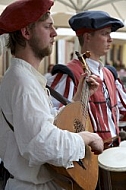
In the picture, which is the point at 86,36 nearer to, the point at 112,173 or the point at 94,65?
the point at 94,65

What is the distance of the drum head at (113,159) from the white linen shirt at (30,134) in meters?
0.66

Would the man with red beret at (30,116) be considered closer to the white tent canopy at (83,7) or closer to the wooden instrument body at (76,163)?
the wooden instrument body at (76,163)

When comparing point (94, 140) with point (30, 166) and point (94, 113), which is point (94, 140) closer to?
point (30, 166)

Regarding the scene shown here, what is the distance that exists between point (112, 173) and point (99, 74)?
24.9 inches

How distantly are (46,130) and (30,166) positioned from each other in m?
0.17

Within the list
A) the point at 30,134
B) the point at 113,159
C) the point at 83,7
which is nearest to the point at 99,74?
the point at 113,159

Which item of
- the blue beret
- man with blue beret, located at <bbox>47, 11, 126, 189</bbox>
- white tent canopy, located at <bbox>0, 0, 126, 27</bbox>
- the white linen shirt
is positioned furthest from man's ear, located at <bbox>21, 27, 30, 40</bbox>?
white tent canopy, located at <bbox>0, 0, 126, 27</bbox>

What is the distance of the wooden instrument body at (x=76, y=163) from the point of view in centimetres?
168

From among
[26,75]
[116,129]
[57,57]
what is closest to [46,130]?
[26,75]

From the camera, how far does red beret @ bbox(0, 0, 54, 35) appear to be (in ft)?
5.42

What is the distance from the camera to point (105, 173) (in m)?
2.34

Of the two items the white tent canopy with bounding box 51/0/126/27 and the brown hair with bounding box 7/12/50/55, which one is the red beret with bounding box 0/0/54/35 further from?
the white tent canopy with bounding box 51/0/126/27

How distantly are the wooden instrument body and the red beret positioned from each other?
41 cm

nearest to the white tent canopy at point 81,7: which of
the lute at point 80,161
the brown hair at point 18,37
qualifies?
the lute at point 80,161
